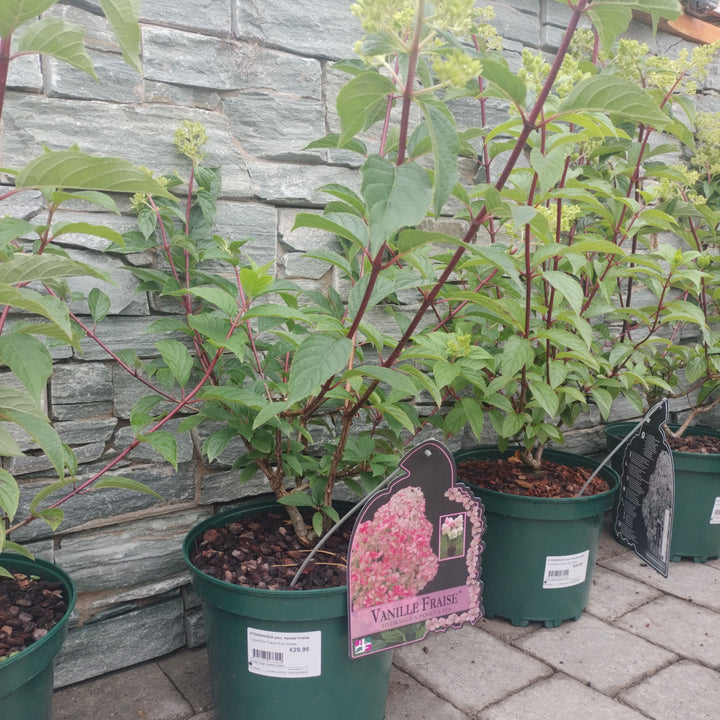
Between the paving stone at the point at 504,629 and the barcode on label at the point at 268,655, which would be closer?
the barcode on label at the point at 268,655

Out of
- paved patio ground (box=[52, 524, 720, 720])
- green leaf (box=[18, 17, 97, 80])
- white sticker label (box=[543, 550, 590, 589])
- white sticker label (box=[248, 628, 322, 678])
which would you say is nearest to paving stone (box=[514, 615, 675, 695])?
paved patio ground (box=[52, 524, 720, 720])

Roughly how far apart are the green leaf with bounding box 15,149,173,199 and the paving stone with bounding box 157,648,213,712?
42.9 inches

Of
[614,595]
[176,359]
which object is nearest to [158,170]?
[176,359]

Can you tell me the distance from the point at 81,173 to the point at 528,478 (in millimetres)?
1446

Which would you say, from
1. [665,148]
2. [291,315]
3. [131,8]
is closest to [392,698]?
[291,315]

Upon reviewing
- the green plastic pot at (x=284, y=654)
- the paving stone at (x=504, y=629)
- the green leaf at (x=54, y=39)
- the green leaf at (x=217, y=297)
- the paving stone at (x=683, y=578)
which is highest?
the green leaf at (x=54, y=39)

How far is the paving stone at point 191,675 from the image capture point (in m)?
1.48

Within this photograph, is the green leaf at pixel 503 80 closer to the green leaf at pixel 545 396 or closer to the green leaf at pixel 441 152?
the green leaf at pixel 441 152

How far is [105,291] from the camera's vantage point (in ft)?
4.77

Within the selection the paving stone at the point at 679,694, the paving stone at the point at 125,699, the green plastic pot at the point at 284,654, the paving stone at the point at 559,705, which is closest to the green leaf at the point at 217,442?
the green plastic pot at the point at 284,654

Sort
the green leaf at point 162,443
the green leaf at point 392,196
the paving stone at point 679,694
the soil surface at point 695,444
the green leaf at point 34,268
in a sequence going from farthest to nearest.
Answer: the soil surface at point 695,444
the paving stone at point 679,694
the green leaf at point 162,443
the green leaf at point 34,268
the green leaf at point 392,196

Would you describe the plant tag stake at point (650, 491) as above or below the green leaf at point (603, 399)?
below

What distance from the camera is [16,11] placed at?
0.77m

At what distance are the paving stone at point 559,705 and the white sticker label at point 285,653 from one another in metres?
0.43
